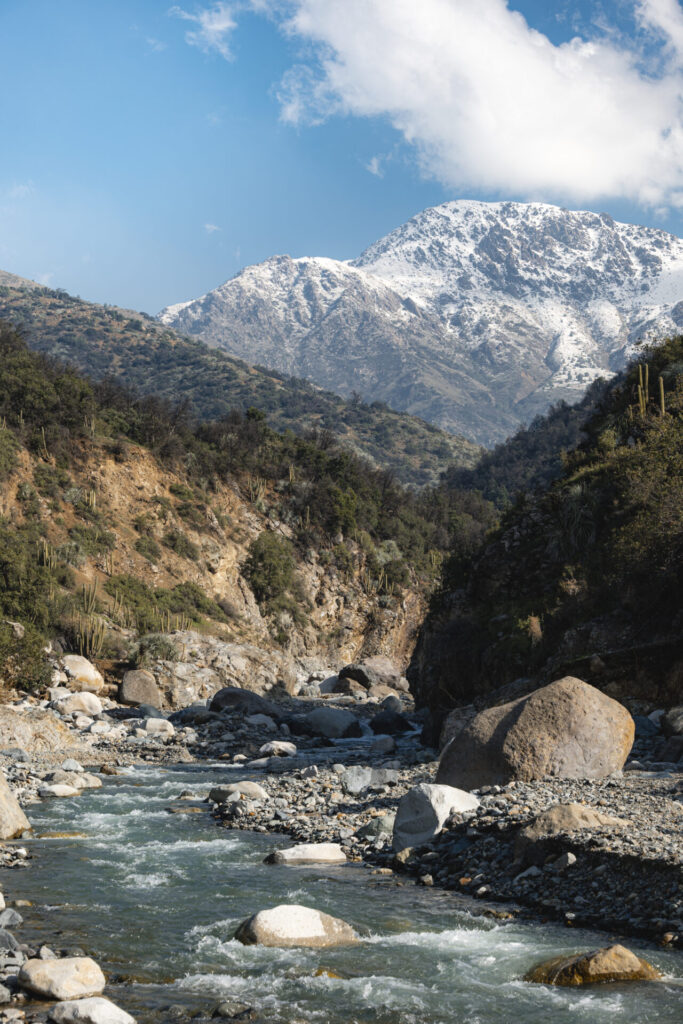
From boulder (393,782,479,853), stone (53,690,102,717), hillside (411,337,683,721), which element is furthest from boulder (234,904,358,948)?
stone (53,690,102,717)

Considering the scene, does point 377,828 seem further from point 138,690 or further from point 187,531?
point 187,531

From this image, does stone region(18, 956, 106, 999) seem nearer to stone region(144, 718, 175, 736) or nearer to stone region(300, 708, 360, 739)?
stone region(144, 718, 175, 736)

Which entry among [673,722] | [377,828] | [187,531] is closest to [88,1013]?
[377,828]

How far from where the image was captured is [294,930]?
944 centimetres

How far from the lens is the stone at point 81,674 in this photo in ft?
112

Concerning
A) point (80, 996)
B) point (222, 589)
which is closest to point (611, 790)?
point (80, 996)

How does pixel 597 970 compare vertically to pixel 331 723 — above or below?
above

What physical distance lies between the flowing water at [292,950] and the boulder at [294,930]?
0.55 feet

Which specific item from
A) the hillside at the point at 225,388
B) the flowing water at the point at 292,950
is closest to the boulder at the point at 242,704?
the flowing water at the point at 292,950

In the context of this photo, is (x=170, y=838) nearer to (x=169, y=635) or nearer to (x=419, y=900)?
(x=419, y=900)

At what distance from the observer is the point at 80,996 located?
7.64 meters

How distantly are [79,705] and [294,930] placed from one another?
74.4 ft

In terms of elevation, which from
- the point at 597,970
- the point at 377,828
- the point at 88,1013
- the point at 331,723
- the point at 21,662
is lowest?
the point at 331,723

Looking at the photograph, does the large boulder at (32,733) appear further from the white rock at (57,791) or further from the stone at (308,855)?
the stone at (308,855)
